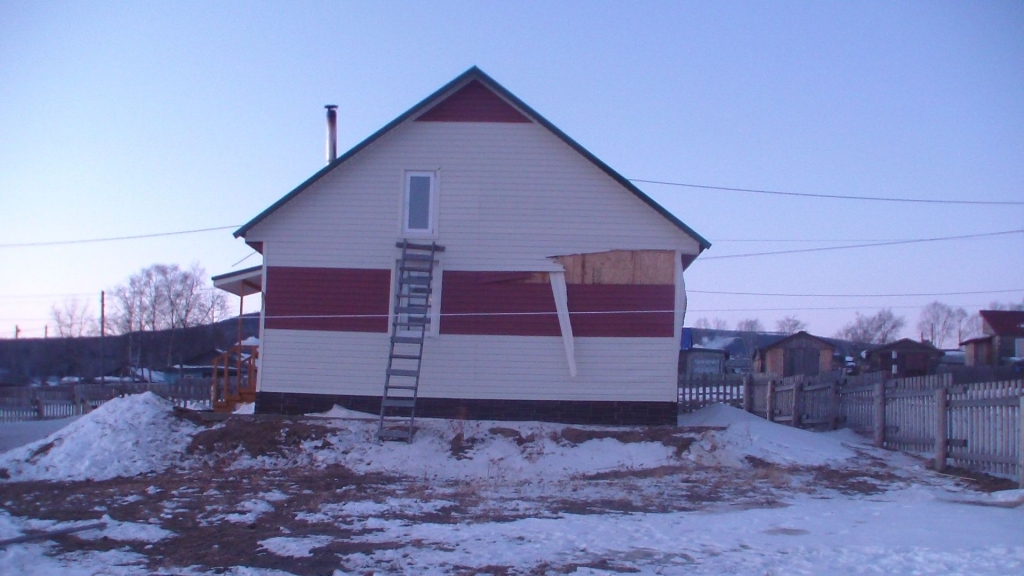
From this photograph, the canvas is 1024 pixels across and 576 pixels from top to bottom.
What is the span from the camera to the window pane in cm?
1781

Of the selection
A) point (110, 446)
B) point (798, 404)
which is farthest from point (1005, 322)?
point (110, 446)

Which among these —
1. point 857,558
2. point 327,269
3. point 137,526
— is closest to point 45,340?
point 327,269

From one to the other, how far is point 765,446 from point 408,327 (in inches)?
274

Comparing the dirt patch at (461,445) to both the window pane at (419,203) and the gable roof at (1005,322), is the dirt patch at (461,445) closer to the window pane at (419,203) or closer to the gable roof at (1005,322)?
the window pane at (419,203)

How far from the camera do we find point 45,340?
Answer: 80.4 metres

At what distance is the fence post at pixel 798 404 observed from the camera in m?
21.5

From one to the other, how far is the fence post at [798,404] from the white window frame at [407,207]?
32.6 feet

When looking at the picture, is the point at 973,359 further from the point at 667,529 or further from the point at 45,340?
the point at 45,340

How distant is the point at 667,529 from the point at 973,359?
216 feet

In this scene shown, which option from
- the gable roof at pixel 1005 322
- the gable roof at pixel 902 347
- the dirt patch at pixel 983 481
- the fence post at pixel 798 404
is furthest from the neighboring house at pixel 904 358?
the dirt patch at pixel 983 481

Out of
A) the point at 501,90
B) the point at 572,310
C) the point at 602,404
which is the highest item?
the point at 501,90

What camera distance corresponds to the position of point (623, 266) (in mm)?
17641

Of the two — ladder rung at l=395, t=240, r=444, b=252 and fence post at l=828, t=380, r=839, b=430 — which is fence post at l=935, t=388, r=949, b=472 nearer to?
fence post at l=828, t=380, r=839, b=430

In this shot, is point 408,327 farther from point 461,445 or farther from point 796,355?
point 796,355
